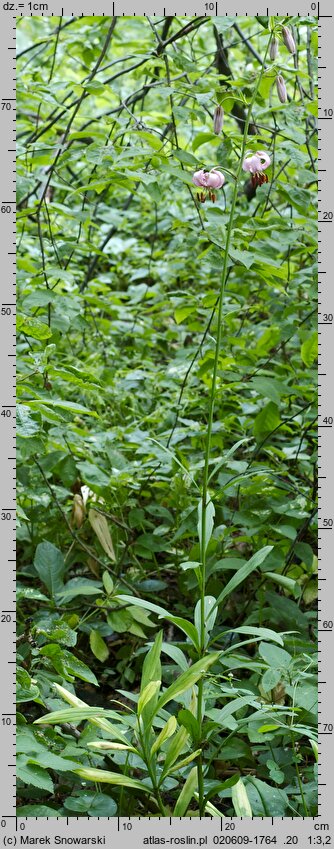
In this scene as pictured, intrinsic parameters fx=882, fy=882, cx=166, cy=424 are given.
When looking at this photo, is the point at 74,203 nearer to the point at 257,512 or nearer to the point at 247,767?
the point at 257,512

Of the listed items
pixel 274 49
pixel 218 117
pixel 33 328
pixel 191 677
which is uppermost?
pixel 274 49

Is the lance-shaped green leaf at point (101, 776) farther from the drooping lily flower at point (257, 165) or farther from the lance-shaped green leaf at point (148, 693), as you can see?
the drooping lily flower at point (257, 165)

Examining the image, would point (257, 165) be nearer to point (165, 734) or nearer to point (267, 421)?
point (267, 421)

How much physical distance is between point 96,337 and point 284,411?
0.84m

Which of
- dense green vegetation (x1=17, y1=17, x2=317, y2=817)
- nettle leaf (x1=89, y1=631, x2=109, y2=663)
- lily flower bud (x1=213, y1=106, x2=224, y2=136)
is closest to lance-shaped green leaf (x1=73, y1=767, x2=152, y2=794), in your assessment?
dense green vegetation (x1=17, y1=17, x2=317, y2=817)

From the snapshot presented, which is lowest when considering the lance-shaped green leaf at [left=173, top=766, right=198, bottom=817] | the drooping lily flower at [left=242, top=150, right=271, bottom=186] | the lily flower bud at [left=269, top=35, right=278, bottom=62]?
the lance-shaped green leaf at [left=173, top=766, right=198, bottom=817]

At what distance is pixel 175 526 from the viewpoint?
2.38m

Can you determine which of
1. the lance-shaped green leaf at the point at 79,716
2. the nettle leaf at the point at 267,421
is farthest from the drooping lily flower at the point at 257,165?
the lance-shaped green leaf at the point at 79,716

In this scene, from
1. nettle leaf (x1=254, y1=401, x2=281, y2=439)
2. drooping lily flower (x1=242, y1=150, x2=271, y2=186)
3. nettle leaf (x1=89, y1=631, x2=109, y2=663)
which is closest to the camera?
drooping lily flower (x1=242, y1=150, x2=271, y2=186)

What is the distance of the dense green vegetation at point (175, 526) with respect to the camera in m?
1.53

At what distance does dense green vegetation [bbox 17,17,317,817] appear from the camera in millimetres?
1525

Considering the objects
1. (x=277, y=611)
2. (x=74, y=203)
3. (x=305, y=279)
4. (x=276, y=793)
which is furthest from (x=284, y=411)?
(x=74, y=203)

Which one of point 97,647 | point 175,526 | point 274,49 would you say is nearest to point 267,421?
point 175,526

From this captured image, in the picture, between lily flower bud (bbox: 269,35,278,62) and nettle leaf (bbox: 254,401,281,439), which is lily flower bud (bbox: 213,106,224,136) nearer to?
lily flower bud (bbox: 269,35,278,62)
